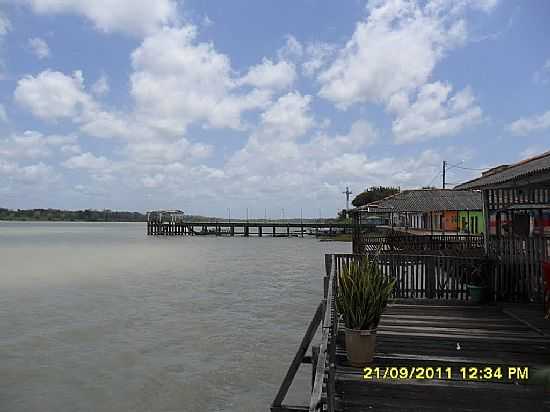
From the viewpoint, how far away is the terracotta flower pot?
5660 millimetres

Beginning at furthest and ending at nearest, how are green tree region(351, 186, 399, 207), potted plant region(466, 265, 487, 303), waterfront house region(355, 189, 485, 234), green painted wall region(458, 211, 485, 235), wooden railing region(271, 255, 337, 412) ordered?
1. green tree region(351, 186, 399, 207)
2. green painted wall region(458, 211, 485, 235)
3. waterfront house region(355, 189, 485, 234)
4. potted plant region(466, 265, 487, 303)
5. wooden railing region(271, 255, 337, 412)

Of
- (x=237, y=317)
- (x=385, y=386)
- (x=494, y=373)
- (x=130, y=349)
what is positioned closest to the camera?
(x=385, y=386)

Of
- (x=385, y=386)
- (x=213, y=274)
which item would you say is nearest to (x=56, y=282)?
(x=213, y=274)

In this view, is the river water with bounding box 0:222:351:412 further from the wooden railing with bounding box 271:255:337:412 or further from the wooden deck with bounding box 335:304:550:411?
the wooden deck with bounding box 335:304:550:411

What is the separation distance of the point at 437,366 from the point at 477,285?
16.2 feet

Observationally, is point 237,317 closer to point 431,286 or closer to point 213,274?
point 431,286

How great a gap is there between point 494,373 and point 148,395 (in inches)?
257

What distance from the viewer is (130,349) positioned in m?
12.7

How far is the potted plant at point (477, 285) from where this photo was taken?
993cm

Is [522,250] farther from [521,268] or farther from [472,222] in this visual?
[472,222]

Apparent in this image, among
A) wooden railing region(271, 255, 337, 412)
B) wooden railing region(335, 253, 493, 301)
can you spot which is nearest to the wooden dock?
wooden railing region(271, 255, 337, 412)

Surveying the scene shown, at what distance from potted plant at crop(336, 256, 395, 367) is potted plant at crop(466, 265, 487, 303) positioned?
5.01 m

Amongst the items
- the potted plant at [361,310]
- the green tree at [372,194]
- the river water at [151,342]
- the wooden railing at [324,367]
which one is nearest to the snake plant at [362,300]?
the potted plant at [361,310]

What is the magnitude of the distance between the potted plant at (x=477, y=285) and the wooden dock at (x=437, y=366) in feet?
4.45
